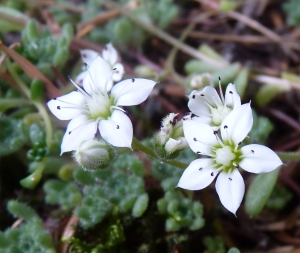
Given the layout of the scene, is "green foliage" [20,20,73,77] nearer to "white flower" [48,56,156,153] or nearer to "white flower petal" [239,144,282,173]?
"white flower" [48,56,156,153]

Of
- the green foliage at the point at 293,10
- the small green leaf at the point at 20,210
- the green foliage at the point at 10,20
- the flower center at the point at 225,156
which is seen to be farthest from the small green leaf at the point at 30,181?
the green foliage at the point at 293,10

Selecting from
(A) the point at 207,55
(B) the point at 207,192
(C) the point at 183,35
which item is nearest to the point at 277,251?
(B) the point at 207,192

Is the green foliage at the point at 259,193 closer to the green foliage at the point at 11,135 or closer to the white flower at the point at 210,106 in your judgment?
the white flower at the point at 210,106

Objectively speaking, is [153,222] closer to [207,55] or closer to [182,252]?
[182,252]

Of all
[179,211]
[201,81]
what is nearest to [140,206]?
[179,211]

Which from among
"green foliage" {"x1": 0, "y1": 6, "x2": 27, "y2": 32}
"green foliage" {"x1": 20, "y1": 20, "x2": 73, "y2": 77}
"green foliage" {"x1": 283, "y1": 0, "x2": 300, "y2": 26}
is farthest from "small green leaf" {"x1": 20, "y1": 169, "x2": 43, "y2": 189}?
"green foliage" {"x1": 283, "y1": 0, "x2": 300, "y2": 26}
